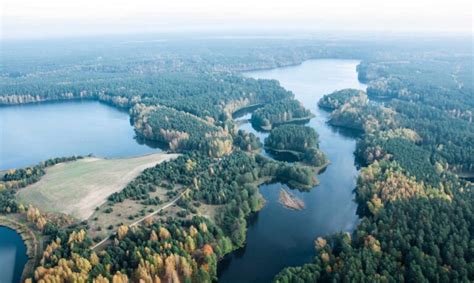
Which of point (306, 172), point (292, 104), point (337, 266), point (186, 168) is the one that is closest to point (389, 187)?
point (306, 172)

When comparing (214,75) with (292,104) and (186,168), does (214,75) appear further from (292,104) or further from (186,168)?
(186,168)

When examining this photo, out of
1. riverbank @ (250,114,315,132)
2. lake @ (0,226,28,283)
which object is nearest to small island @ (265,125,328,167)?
riverbank @ (250,114,315,132)

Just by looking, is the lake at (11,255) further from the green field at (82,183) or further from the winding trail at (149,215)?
the winding trail at (149,215)

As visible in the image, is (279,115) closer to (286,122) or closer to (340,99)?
(286,122)

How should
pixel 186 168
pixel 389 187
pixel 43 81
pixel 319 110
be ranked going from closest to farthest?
pixel 389 187 < pixel 186 168 < pixel 319 110 < pixel 43 81

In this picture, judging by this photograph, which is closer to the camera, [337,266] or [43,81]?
[337,266]

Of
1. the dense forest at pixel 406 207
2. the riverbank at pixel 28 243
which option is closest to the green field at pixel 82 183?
the riverbank at pixel 28 243

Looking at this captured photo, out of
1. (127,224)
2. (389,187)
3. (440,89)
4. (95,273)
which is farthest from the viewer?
(440,89)
